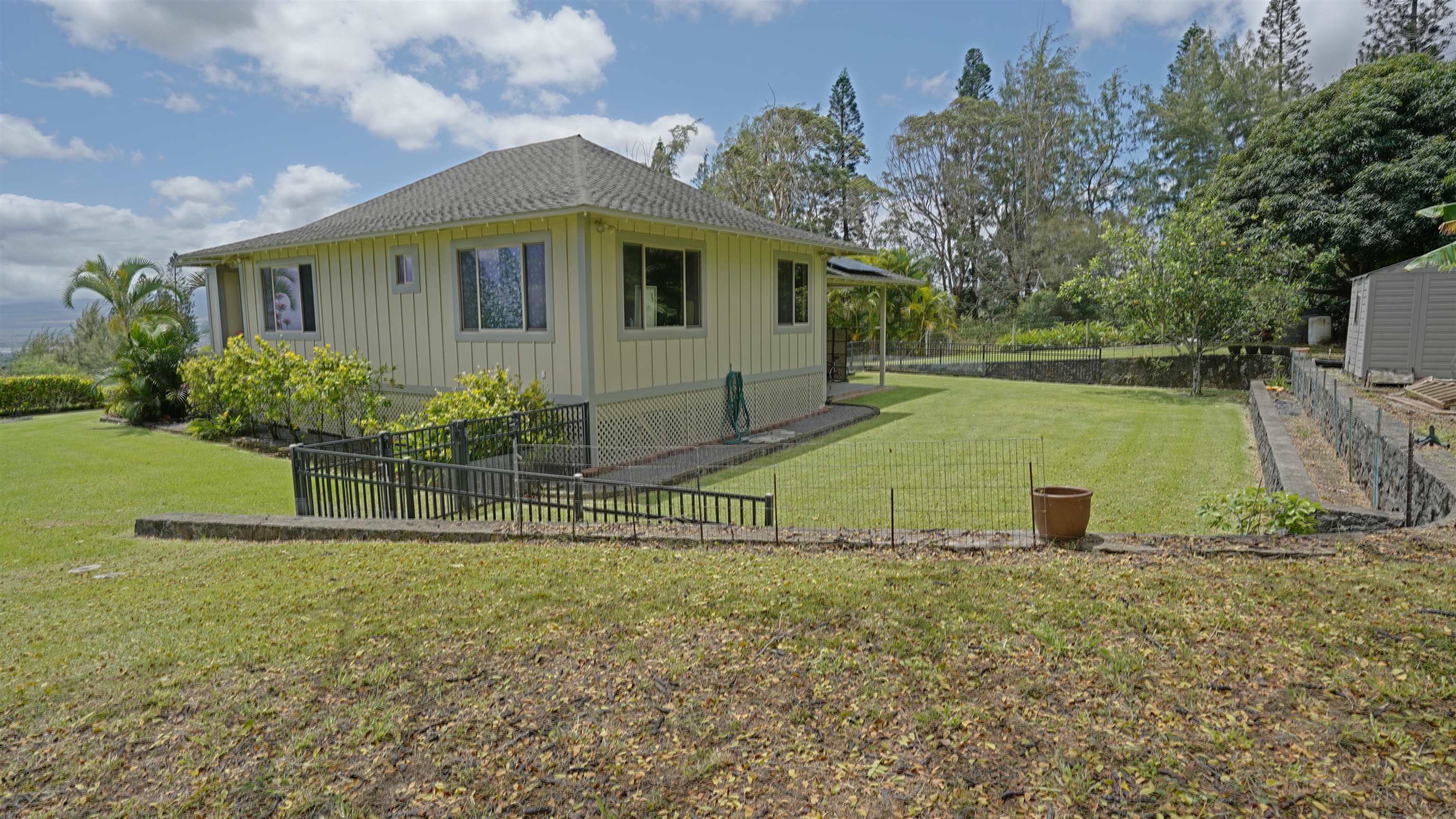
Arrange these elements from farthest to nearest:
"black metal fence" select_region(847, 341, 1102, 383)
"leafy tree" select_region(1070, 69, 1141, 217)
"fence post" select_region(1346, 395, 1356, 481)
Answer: "leafy tree" select_region(1070, 69, 1141, 217), "black metal fence" select_region(847, 341, 1102, 383), "fence post" select_region(1346, 395, 1356, 481)

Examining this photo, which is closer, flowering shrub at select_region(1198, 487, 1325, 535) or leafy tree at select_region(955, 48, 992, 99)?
flowering shrub at select_region(1198, 487, 1325, 535)

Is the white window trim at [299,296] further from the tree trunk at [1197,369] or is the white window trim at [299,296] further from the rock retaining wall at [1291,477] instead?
the tree trunk at [1197,369]

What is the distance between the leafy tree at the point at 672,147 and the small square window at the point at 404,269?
27233mm

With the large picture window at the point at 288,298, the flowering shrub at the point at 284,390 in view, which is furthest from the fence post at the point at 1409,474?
the large picture window at the point at 288,298

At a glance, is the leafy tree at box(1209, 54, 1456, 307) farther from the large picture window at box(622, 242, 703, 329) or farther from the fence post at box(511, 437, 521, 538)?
the fence post at box(511, 437, 521, 538)

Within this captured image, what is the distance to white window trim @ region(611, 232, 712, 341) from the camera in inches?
411

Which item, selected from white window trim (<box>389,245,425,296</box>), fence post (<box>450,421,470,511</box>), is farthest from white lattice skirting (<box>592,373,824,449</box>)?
white window trim (<box>389,245,425,296</box>)

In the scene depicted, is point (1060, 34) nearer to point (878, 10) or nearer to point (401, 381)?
point (878, 10)

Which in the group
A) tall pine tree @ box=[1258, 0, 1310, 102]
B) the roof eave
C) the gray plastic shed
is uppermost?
tall pine tree @ box=[1258, 0, 1310, 102]

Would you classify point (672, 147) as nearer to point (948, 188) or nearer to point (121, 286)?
point (948, 188)

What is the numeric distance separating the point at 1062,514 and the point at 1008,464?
16.5ft

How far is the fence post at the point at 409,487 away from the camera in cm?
694

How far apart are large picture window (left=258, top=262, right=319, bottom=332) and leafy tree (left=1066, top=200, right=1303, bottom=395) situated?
17.2 metres

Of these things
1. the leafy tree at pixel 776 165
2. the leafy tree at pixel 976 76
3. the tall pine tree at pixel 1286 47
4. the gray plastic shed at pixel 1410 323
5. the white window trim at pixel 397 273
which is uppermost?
the leafy tree at pixel 976 76
